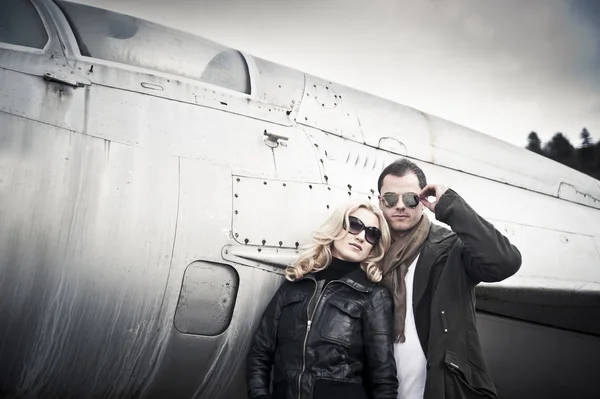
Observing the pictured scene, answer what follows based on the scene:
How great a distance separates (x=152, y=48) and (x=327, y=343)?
216 cm

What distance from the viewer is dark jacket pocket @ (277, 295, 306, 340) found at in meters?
A: 2.65

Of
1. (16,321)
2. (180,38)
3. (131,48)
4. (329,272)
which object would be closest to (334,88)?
(180,38)

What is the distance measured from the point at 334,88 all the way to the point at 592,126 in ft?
14.0

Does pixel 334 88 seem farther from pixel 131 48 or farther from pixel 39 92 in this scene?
pixel 39 92

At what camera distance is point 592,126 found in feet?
22.1

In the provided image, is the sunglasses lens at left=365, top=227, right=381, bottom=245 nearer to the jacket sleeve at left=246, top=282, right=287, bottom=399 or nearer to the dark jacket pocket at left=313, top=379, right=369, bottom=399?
the jacket sleeve at left=246, top=282, right=287, bottom=399

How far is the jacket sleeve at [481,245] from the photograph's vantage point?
2.62 metres

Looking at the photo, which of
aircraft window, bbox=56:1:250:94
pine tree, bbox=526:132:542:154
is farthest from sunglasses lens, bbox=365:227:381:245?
pine tree, bbox=526:132:542:154

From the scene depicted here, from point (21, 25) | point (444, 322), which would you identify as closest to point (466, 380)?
point (444, 322)

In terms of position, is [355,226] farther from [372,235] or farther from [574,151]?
[574,151]

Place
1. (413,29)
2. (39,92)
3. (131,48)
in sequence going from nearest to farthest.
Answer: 1. (39,92)
2. (131,48)
3. (413,29)

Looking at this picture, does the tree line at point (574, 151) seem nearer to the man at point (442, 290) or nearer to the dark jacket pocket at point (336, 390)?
the man at point (442, 290)

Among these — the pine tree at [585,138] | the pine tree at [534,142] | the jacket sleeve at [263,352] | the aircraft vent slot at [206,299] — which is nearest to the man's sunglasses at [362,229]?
the jacket sleeve at [263,352]

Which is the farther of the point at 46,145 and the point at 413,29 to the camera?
the point at 413,29
